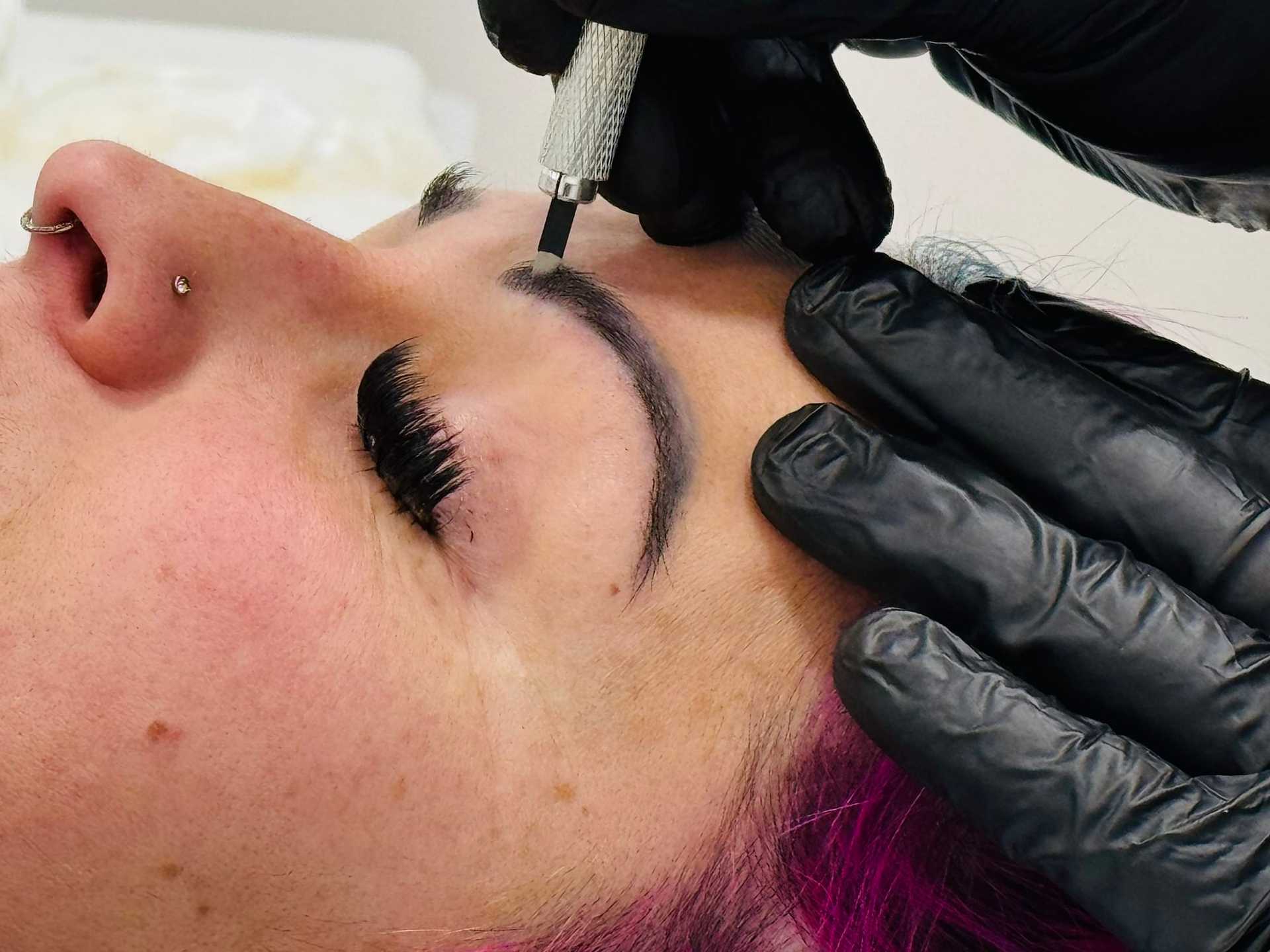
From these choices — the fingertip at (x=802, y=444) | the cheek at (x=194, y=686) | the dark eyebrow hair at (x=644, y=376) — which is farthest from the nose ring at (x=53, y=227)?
the fingertip at (x=802, y=444)

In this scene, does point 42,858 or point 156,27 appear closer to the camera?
point 42,858

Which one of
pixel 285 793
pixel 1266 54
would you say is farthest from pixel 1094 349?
pixel 285 793

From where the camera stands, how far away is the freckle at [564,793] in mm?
615

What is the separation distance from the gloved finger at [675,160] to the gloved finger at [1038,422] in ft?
0.36

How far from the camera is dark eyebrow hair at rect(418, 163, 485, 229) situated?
0.91 m

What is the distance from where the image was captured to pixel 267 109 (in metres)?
1.60

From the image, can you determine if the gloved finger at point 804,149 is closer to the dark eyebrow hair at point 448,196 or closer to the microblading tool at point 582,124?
the microblading tool at point 582,124

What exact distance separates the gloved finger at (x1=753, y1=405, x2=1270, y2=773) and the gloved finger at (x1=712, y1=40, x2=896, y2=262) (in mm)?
177

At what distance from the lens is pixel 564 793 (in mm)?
616

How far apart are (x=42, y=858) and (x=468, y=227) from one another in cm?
54

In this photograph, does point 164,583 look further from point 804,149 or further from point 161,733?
point 804,149

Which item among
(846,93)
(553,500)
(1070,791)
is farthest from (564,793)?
(846,93)

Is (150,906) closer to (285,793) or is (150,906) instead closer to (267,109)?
(285,793)

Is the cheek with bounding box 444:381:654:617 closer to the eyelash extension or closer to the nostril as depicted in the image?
the eyelash extension
